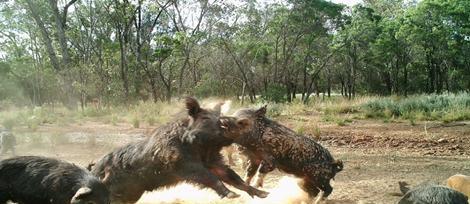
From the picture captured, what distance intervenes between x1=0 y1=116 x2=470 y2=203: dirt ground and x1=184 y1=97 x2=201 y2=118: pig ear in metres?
1.74

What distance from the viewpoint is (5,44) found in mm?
49219

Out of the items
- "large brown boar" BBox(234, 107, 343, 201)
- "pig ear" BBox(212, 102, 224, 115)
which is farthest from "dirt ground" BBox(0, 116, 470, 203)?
"pig ear" BBox(212, 102, 224, 115)

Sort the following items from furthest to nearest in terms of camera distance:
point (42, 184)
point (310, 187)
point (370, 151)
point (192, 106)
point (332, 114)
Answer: point (332, 114) < point (370, 151) < point (310, 187) < point (192, 106) < point (42, 184)

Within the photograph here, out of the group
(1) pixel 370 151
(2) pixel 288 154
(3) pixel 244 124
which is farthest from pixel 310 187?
(1) pixel 370 151

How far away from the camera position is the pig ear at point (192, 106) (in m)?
A: 5.52

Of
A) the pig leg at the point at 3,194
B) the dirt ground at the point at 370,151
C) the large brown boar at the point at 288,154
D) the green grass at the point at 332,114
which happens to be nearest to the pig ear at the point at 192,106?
the large brown boar at the point at 288,154

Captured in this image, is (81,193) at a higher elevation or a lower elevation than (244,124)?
lower

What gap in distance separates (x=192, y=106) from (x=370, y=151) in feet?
21.9

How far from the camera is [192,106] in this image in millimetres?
5531

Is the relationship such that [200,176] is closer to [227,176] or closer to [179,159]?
[179,159]

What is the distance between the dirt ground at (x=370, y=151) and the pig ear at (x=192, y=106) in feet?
5.70

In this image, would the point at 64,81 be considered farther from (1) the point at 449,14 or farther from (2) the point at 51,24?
(1) the point at 449,14

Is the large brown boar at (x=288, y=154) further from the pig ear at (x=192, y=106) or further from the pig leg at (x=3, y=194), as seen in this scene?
the pig leg at (x=3, y=194)

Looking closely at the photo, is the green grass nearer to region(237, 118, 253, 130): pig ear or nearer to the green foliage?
the green foliage
